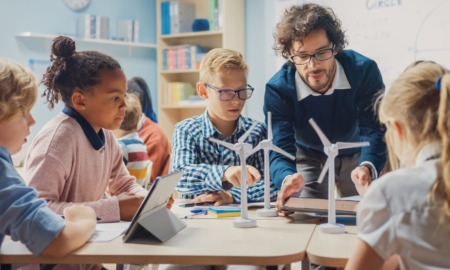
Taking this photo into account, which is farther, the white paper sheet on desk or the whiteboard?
the whiteboard

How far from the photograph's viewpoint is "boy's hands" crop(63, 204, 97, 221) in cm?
156

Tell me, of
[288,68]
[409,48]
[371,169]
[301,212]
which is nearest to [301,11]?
[288,68]

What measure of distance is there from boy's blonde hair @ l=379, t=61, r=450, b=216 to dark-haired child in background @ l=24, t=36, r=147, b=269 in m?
0.86

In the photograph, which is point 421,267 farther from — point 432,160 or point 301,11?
point 301,11

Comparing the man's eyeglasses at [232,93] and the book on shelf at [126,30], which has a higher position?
the book on shelf at [126,30]

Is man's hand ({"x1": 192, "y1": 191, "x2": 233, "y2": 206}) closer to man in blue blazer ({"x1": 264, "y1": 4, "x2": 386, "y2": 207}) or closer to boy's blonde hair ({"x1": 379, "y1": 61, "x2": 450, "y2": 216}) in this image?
man in blue blazer ({"x1": 264, "y1": 4, "x2": 386, "y2": 207})

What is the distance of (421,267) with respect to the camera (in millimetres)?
1178

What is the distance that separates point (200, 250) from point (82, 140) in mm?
625

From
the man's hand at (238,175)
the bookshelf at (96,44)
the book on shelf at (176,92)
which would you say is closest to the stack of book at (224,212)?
the man's hand at (238,175)

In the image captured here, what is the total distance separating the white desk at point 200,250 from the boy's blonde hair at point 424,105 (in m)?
0.39

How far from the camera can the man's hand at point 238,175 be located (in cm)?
194

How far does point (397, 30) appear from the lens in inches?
167

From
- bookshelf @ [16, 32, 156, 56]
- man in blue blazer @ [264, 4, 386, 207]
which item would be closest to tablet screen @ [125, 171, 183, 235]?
man in blue blazer @ [264, 4, 386, 207]

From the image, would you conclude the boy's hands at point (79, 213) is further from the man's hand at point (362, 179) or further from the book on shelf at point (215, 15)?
the book on shelf at point (215, 15)
